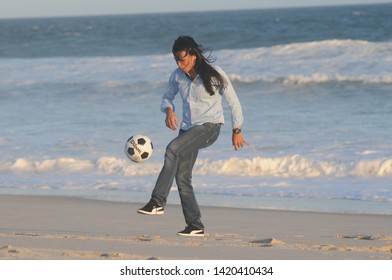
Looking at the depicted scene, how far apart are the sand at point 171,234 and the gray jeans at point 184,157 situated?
1.15 ft

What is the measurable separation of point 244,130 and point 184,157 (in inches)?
320

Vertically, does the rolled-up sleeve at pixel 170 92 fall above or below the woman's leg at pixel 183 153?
above

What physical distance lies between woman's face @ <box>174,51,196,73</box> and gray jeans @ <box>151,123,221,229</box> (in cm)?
44

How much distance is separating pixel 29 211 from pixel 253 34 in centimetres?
3834

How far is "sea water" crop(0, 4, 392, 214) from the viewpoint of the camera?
11.1m

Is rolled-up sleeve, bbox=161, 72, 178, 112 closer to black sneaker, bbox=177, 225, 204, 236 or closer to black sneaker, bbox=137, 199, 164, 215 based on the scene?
black sneaker, bbox=137, 199, 164, 215

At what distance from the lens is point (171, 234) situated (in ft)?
25.4

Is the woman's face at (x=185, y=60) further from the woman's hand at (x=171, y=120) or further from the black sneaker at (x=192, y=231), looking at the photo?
the black sneaker at (x=192, y=231)

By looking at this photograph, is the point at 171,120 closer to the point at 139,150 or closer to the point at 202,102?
the point at 202,102

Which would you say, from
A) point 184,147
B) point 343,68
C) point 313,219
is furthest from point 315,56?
point 184,147

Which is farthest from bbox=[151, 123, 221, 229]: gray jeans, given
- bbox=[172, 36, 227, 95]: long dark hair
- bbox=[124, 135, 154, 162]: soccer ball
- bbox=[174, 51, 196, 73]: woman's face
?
bbox=[124, 135, 154, 162]: soccer ball

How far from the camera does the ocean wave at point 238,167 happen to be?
A: 11.8 m

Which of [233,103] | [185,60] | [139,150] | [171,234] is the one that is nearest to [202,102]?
[233,103]

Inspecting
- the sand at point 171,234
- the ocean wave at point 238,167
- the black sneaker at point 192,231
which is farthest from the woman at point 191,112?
the ocean wave at point 238,167
